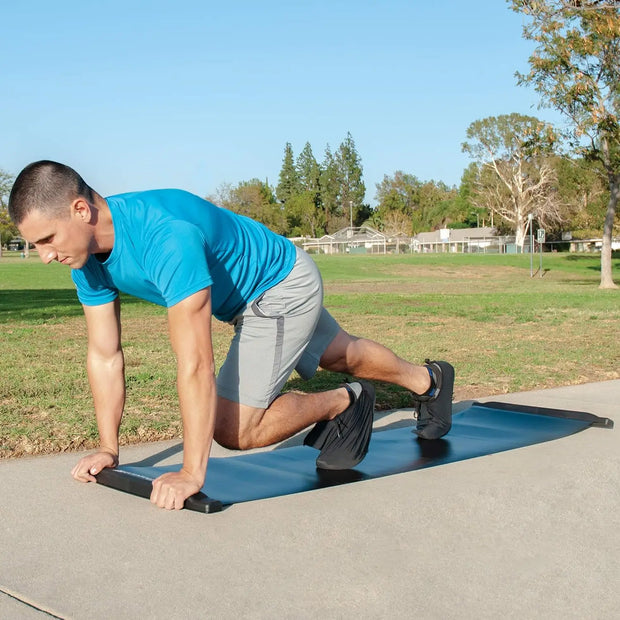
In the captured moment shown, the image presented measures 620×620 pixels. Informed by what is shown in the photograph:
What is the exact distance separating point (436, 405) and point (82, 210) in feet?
8.21

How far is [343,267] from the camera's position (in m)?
47.7

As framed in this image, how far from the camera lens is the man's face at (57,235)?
10.2 ft

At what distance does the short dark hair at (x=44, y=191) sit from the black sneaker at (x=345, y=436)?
1662mm

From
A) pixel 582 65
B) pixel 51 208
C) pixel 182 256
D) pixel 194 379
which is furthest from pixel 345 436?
pixel 582 65

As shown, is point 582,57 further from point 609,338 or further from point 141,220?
point 141,220

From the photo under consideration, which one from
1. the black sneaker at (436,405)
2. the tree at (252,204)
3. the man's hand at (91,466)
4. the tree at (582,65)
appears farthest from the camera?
the tree at (252,204)

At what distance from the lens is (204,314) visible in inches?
127

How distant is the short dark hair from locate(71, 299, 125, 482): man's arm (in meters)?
0.82

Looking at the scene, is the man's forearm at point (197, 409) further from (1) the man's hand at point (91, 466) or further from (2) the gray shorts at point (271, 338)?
(1) the man's hand at point (91, 466)

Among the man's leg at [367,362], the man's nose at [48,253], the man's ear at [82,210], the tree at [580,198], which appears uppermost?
the tree at [580,198]

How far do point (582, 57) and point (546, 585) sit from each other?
24597 millimetres

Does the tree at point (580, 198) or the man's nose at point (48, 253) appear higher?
the tree at point (580, 198)

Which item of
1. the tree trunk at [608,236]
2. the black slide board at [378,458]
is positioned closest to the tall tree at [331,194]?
the tree trunk at [608,236]

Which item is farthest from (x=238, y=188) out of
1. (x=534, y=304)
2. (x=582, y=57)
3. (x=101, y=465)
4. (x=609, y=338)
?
(x=101, y=465)
